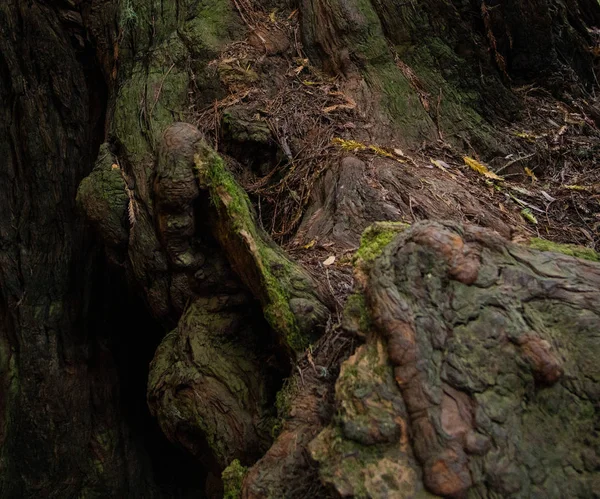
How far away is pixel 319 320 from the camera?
98.3 inches

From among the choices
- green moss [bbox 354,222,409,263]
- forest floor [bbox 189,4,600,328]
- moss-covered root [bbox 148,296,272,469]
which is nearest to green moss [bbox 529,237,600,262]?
forest floor [bbox 189,4,600,328]

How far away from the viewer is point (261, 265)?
2.63 m

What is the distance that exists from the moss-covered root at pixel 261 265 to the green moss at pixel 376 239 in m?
0.39

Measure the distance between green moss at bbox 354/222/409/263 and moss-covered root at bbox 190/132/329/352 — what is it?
0.39 meters

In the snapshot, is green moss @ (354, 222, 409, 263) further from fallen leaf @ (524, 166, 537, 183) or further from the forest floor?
fallen leaf @ (524, 166, 537, 183)

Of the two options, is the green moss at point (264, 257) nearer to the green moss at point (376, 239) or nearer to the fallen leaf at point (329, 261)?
the fallen leaf at point (329, 261)

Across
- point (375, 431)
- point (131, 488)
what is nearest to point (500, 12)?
point (375, 431)

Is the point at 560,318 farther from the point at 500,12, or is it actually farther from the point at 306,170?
the point at 500,12

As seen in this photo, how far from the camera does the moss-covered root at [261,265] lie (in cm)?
248

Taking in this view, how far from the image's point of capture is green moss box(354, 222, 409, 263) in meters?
2.21

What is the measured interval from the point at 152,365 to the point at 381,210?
5.32 feet

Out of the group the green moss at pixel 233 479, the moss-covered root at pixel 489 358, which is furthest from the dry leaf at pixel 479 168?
the green moss at pixel 233 479

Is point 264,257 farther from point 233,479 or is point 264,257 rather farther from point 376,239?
point 233,479

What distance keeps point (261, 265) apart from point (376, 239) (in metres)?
0.63
